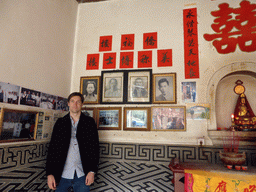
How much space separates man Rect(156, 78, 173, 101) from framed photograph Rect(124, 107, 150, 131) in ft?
0.86

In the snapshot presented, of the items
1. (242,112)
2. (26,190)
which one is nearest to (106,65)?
(26,190)

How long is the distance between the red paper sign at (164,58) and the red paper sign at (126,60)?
1.43ft

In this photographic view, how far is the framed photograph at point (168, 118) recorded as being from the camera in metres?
2.47

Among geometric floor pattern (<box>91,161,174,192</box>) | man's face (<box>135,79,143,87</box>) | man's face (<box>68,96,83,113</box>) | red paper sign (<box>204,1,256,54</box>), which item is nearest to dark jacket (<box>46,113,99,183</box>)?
man's face (<box>68,96,83,113</box>)

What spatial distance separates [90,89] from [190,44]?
1.69 metres

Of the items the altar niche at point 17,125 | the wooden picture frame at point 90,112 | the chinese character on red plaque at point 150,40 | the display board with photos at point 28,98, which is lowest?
the altar niche at point 17,125

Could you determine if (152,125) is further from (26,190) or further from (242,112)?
(26,190)

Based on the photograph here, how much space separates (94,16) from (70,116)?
6.32 feet

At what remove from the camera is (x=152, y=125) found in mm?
2547

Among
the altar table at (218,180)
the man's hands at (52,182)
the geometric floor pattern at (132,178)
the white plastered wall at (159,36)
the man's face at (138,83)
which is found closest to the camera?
the altar table at (218,180)

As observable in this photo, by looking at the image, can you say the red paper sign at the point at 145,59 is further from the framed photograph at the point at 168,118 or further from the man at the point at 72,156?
the man at the point at 72,156

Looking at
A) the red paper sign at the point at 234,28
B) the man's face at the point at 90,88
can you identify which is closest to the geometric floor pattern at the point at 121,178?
the man's face at the point at 90,88

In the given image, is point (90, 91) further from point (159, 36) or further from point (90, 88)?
point (159, 36)

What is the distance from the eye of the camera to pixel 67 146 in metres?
1.89
